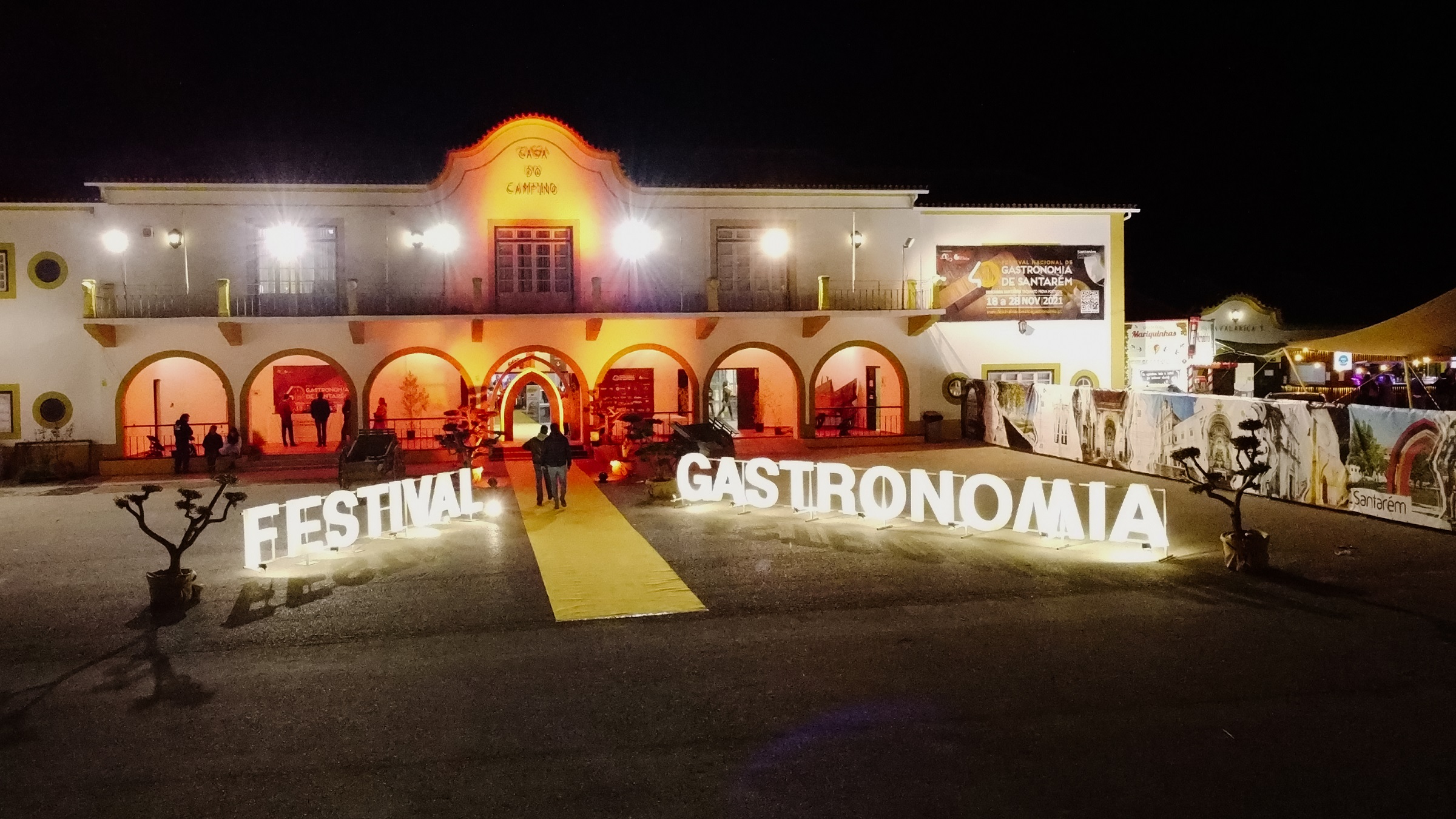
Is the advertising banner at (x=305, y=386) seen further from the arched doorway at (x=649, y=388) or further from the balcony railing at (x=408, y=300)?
the arched doorway at (x=649, y=388)

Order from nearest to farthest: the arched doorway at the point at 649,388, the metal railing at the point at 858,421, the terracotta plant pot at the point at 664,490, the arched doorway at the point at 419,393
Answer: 1. the terracotta plant pot at the point at 664,490
2. the arched doorway at the point at 419,393
3. the metal railing at the point at 858,421
4. the arched doorway at the point at 649,388

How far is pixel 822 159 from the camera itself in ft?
97.4

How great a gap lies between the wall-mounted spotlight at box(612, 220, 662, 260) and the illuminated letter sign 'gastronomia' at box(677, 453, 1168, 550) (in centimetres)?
798

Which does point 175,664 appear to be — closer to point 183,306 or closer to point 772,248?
point 183,306

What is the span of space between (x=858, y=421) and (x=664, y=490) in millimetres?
12653

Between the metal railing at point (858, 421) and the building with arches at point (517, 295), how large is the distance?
0.15 m

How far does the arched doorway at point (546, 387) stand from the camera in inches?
926

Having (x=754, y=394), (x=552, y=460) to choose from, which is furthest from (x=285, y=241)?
(x=754, y=394)

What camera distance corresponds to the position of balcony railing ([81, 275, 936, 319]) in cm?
2134

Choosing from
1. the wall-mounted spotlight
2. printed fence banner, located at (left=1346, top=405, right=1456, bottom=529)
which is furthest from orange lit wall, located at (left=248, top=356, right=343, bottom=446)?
printed fence banner, located at (left=1346, top=405, right=1456, bottom=529)

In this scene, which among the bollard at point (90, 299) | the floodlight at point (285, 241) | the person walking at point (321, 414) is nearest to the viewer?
the bollard at point (90, 299)

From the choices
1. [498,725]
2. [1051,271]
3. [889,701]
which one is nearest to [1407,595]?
[889,701]

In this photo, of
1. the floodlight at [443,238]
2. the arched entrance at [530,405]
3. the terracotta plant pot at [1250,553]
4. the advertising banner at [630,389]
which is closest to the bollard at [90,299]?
the floodlight at [443,238]

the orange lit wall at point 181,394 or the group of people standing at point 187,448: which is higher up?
the orange lit wall at point 181,394
